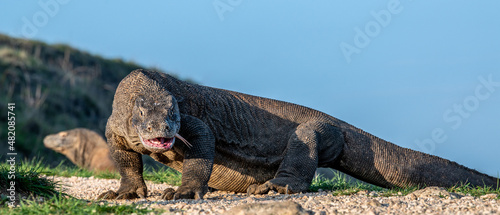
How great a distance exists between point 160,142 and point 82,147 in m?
9.99

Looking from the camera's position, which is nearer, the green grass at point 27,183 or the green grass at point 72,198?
the green grass at point 72,198

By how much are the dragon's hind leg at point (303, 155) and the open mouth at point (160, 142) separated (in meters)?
1.75

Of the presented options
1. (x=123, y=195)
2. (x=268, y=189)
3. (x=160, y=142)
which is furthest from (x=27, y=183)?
(x=268, y=189)

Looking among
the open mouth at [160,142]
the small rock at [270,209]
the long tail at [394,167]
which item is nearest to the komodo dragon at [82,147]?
the long tail at [394,167]

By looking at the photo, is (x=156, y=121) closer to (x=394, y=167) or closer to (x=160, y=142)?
(x=160, y=142)

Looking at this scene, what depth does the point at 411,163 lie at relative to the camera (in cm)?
953

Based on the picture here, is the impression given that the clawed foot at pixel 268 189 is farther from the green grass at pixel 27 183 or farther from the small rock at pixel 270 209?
the small rock at pixel 270 209

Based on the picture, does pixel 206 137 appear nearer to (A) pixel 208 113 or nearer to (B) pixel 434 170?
(A) pixel 208 113

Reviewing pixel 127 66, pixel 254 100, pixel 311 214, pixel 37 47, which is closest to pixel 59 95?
pixel 37 47

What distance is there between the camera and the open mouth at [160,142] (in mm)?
6791

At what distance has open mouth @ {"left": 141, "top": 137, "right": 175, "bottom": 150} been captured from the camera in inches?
267

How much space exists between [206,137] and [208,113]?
892mm

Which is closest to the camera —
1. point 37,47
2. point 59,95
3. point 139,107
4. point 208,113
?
point 139,107

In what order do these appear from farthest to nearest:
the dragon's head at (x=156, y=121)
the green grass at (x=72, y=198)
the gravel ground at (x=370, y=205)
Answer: the dragon's head at (x=156, y=121)
the green grass at (x=72, y=198)
the gravel ground at (x=370, y=205)
